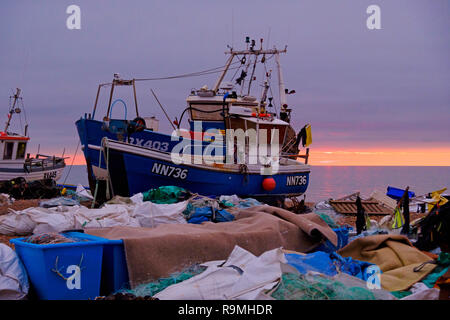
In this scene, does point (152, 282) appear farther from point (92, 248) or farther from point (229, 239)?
point (229, 239)

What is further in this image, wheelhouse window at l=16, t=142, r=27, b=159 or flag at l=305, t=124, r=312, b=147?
wheelhouse window at l=16, t=142, r=27, b=159

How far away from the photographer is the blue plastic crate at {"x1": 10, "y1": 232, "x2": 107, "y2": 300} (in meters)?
4.01

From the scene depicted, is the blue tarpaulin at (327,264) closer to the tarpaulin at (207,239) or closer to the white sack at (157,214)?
the tarpaulin at (207,239)

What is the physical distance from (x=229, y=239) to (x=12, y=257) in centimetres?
214

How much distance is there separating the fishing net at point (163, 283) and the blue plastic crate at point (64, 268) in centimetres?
36

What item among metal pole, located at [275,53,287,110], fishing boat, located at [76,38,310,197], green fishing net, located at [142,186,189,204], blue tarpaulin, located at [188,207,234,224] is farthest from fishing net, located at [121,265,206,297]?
metal pole, located at [275,53,287,110]

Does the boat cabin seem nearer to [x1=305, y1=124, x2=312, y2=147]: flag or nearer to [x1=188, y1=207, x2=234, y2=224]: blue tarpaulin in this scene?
[x1=305, y1=124, x2=312, y2=147]: flag

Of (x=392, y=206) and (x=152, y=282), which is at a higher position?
(x=152, y=282)

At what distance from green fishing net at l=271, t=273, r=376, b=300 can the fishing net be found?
93 cm

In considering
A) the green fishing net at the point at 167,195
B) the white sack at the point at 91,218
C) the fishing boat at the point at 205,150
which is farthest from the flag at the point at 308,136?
the white sack at the point at 91,218

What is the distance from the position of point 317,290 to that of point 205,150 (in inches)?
433
